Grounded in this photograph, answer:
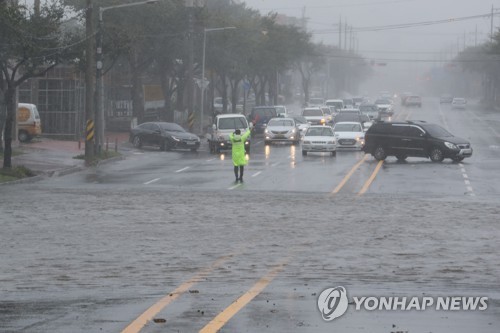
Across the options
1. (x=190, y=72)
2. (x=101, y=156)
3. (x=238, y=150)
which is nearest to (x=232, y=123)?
(x=101, y=156)

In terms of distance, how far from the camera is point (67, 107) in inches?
2532

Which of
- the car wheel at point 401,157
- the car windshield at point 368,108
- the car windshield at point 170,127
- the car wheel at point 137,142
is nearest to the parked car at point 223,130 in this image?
the car windshield at point 170,127

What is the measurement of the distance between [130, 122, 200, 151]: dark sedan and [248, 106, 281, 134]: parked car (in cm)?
1581

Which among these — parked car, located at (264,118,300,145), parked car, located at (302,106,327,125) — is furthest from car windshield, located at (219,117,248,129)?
parked car, located at (302,106,327,125)

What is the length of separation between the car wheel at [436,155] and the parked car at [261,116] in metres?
28.9

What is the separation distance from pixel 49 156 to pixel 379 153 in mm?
14150

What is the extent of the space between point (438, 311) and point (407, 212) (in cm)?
1355

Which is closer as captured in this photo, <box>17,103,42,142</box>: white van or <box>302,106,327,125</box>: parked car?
<box>17,103,42,142</box>: white van

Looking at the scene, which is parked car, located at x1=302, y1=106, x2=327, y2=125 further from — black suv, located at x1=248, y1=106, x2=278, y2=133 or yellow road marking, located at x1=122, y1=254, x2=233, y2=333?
yellow road marking, located at x1=122, y1=254, x2=233, y2=333

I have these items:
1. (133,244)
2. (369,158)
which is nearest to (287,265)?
(133,244)

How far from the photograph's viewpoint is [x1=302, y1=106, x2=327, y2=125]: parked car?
256 ft

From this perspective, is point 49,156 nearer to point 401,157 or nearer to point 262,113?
point 401,157

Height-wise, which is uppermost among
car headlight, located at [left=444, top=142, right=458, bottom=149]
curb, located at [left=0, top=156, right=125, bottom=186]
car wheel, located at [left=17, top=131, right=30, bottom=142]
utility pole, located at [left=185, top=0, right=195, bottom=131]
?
utility pole, located at [left=185, top=0, right=195, bottom=131]

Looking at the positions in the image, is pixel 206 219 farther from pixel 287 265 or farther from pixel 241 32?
pixel 241 32
